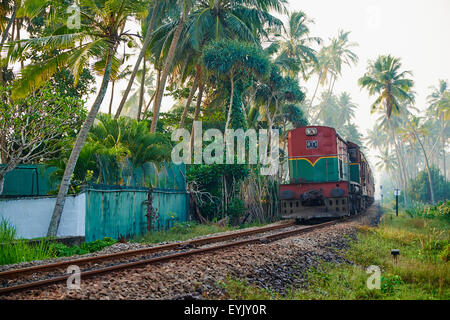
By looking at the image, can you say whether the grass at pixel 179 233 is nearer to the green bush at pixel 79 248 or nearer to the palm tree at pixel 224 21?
the green bush at pixel 79 248

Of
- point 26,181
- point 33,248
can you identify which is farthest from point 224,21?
point 33,248

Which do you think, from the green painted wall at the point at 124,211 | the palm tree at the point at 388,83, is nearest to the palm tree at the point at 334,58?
the palm tree at the point at 388,83

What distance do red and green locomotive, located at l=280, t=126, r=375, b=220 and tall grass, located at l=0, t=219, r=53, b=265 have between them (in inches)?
369

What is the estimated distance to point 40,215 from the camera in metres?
11.0

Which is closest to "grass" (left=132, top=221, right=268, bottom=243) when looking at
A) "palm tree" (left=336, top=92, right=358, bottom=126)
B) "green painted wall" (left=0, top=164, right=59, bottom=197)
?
"green painted wall" (left=0, top=164, right=59, bottom=197)

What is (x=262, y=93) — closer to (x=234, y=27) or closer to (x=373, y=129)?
(x=234, y=27)

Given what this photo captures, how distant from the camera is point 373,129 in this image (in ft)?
313

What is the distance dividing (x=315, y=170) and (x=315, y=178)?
0.32 metres

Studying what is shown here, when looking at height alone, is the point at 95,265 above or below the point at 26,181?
below

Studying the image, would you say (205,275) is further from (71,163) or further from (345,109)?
(345,109)

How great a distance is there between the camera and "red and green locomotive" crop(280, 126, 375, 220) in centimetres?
1523

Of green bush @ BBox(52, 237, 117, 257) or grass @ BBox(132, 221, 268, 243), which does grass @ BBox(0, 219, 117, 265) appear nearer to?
green bush @ BBox(52, 237, 117, 257)
